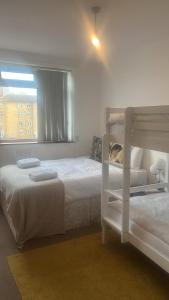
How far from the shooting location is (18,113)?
421cm

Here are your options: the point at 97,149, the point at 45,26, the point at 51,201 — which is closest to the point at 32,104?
the point at 97,149

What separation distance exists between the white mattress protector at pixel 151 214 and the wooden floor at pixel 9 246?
619mm

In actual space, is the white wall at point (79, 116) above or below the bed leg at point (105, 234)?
above

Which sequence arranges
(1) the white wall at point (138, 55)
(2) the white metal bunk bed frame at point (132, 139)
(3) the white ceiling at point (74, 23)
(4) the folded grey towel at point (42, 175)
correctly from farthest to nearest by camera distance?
(4) the folded grey towel at point (42, 175)
(1) the white wall at point (138, 55)
(3) the white ceiling at point (74, 23)
(2) the white metal bunk bed frame at point (132, 139)

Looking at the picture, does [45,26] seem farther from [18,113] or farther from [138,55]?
[18,113]

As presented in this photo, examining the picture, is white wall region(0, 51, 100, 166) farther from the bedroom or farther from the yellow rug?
the yellow rug

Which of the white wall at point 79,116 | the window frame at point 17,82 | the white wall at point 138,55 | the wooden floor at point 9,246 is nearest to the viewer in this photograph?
the wooden floor at point 9,246

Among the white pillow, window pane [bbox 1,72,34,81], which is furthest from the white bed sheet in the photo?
window pane [bbox 1,72,34,81]

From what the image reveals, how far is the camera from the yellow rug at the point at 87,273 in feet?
6.07

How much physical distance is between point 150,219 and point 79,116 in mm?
2966

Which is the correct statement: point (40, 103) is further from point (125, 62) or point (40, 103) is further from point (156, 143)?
point (156, 143)

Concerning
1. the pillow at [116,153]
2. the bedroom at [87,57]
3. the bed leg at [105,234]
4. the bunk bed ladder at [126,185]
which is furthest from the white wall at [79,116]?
the bunk bed ladder at [126,185]

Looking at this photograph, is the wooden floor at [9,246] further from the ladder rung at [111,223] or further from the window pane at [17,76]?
the window pane at [17,76]

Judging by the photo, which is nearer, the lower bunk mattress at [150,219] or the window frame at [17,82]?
the lower bunk mattress at [150,219]
